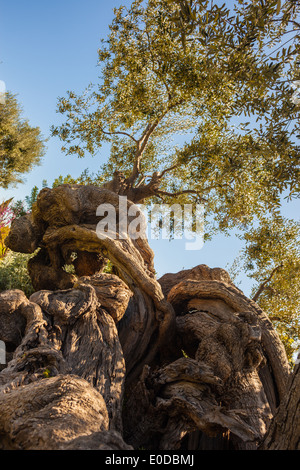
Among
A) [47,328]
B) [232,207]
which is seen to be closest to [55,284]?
[47,328]

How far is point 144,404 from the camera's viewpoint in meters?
5.18

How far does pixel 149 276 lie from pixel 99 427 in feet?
15.4

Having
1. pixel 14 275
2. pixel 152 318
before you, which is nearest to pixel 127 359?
pixel 152 318

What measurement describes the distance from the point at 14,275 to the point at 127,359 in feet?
21.2

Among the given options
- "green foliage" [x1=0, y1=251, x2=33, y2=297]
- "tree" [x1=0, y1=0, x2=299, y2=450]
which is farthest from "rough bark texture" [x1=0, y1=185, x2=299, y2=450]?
"green foliage" [x1=0, y1=251, x2=33, y2=297]

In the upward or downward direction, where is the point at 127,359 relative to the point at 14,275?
downward

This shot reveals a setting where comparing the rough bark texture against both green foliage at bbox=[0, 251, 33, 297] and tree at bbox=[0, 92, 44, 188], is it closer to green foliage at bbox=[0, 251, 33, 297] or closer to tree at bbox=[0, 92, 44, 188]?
green foliage at bbox=[0, 251, 33, 297]

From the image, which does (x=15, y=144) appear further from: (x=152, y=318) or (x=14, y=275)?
(x=152, y=318)

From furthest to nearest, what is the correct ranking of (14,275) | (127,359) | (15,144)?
(15,144), (14,275), (127,359)

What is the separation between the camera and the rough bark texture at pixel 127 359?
319cm

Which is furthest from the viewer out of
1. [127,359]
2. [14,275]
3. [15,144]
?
[15,144]

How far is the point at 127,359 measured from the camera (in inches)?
254

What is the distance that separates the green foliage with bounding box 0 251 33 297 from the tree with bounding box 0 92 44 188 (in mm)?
9996
